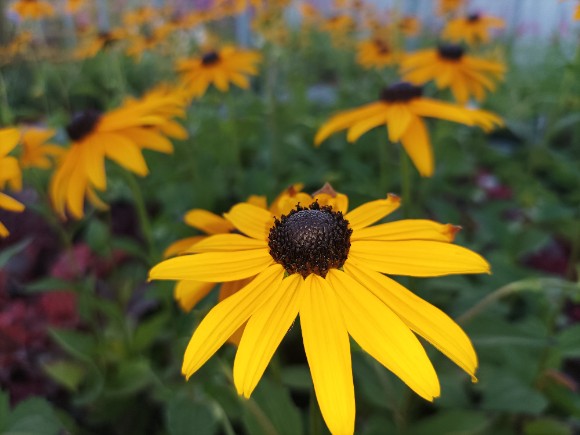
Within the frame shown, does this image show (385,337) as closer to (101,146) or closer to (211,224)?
(211,224)

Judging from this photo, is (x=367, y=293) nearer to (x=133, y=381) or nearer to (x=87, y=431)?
(x=133, y=381)

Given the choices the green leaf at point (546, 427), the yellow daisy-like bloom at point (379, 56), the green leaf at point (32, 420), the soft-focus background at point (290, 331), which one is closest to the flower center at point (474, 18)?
the yellow daisy-like bloom at point (379, 56)

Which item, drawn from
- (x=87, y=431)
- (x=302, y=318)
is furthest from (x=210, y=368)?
(x=87, y=431)

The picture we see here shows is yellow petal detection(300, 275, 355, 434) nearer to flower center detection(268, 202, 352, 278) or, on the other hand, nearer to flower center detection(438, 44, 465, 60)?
flower center detection(268, 202, 352, 278)

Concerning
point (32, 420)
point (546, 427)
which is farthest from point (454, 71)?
point (32, 420)

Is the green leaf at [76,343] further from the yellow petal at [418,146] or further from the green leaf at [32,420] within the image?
the yellow petal at [418,146]

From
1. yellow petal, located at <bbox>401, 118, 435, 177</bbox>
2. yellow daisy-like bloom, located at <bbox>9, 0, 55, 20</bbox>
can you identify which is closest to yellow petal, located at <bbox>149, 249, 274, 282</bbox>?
yellow petal, located at <bbox>401, 118, 435, 177</bbox>
